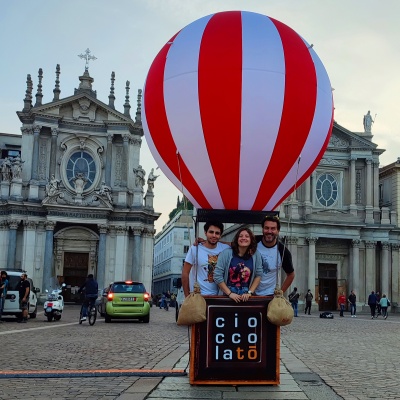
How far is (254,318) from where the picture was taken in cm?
793

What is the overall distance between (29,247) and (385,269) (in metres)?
26.1

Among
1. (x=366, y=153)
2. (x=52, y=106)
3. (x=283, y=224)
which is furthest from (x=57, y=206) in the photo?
(x=366, y=153)

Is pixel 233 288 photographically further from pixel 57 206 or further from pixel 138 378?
pixel 57 206

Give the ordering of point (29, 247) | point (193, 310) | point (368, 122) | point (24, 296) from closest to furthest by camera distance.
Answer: point (193, 310), point (24, 296), point (29, 247), point (368, 122)

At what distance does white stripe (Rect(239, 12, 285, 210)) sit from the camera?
27.8 feet

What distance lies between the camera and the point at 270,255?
8094 millimetres

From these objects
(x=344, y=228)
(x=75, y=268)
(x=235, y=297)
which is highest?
(x=344, y=228)

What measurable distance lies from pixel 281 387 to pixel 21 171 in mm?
39366

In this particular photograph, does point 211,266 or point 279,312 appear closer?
point 279,312

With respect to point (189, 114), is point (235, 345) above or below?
below

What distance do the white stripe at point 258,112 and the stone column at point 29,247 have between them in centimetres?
3683

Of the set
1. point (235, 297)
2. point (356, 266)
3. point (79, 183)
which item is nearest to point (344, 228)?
point (356, 266)

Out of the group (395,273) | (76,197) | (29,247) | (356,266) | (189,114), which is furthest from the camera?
(395,273)

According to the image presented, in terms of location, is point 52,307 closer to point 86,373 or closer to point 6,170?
point 86,373
